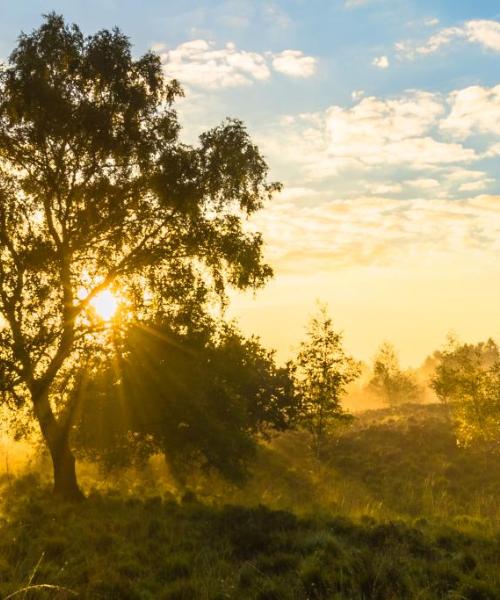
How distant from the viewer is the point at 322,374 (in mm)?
33125

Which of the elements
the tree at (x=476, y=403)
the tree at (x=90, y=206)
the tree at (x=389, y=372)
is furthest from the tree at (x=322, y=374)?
the tree at (x=389, y=372)

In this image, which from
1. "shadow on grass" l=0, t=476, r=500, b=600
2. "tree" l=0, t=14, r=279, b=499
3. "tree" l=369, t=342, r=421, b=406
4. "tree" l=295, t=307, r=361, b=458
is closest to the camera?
"shadow on grass" l=0, t=476, r=500, b=600

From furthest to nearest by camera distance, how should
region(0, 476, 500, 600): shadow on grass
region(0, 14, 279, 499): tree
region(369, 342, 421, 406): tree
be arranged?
region(369, 342, 421, 406): tree, region(0, 14, 279, 499): tree, region(0, 476, 500, 600): shadow on grass

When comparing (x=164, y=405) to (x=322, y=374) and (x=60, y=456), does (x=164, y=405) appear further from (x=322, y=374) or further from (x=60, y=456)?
(x=322, y=374)

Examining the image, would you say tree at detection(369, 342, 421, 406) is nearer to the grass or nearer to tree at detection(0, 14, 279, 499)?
the grass

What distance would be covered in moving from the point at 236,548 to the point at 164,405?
9.51 metres

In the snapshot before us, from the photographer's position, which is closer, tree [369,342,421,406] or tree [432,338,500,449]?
tree [432,338,500,449]

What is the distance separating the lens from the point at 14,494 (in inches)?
798

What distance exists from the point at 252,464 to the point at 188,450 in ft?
29.2

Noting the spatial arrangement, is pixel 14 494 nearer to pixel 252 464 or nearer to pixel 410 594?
pixel 252 464

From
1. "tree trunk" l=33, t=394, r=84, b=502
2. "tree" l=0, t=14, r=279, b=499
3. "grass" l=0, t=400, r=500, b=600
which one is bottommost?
"grass" l=0, t=400, r=500, b=600

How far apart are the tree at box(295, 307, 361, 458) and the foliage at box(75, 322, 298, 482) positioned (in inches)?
419

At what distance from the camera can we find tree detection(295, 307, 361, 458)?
1293 inches

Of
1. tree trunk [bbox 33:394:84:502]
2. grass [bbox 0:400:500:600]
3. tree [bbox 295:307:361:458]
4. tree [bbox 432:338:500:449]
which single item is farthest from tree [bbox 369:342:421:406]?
tree trunk [bbox 33:394:84:502]
